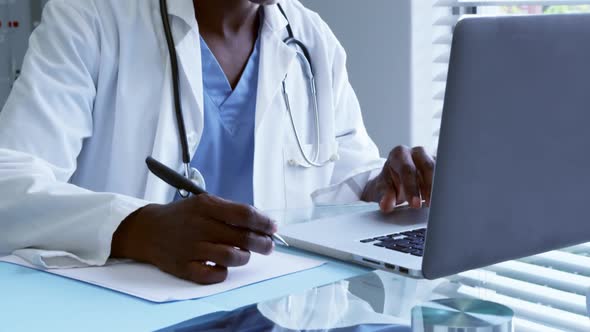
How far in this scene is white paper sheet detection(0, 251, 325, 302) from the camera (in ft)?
2.47

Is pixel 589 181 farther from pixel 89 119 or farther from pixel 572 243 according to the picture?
pixel 89 119

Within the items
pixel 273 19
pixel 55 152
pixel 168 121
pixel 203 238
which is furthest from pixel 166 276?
pixel 273 19

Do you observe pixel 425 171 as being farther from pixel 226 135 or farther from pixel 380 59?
pixel 380 59

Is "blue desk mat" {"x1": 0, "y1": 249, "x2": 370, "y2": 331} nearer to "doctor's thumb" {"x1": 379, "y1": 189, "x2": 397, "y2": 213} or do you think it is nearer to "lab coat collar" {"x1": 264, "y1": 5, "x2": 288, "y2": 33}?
"doctor's thumb" {"x1": 379, "y1": 189, "x2": 397, "y2": 213}

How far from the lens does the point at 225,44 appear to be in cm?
147

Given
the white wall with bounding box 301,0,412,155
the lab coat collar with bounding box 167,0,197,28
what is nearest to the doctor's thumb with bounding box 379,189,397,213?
the lab coat collar with bounding box 167,0,197,28

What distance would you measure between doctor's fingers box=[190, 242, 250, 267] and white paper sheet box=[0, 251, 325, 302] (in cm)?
2

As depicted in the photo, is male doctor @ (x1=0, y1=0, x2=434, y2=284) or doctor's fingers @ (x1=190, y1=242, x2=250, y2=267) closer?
doctor's fingers @ (x1=190, y1=242, x2=250, y2=267)

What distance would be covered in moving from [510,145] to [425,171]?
350 millimetres

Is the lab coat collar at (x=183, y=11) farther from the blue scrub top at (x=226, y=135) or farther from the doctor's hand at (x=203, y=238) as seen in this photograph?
the doctor's hand at (x=203, y=238)

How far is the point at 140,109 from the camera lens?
4.43 ft

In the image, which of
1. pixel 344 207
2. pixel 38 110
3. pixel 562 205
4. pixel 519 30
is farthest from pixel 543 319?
pixel 38 110

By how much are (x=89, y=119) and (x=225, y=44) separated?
0.29 metres

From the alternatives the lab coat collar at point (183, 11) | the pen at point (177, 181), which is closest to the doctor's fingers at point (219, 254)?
the pen at point (177, 181)
